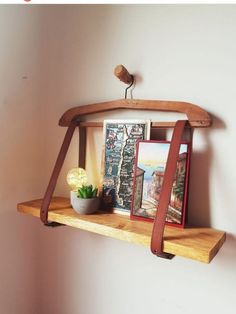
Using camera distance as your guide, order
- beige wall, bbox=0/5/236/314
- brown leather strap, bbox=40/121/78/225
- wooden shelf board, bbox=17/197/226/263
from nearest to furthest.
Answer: wooden shelf board, bbox=17/197/226/263 < beige wall, bbox=0/5/236/314 < brown leather strap, bbox=40/121/78/225

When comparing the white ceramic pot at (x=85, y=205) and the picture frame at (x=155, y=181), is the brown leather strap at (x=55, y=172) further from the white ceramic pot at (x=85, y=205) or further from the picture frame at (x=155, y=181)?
the picture frame at (x=155, y=181)

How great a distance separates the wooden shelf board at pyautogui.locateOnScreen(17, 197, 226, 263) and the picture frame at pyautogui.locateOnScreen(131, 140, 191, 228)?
28 millimetres

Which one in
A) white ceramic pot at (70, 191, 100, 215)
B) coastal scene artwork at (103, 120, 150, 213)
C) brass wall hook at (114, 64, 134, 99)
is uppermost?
brass wall hook at (114, 64, 134, 99)

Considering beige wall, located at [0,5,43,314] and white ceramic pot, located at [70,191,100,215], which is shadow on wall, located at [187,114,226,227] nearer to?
white ceramic pot, located at [70,191,100,215]

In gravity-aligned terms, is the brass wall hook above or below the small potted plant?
above

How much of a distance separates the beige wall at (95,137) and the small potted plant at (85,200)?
0.33ft

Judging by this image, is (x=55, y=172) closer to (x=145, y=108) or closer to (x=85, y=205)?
(x=85, y=205)

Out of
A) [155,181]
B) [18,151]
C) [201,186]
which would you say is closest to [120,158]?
[155,181]

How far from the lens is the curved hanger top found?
24.9 inches

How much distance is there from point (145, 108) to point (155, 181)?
20cm

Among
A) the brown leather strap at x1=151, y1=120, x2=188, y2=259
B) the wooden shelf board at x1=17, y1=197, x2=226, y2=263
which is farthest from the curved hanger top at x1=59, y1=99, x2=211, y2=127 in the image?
the wooden shelf board at x1=17, y1=197, x2=226, y2=263

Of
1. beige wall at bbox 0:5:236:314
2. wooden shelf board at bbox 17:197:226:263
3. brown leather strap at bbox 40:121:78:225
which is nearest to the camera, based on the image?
wooden shelf board at bbox 17:197:226:263
